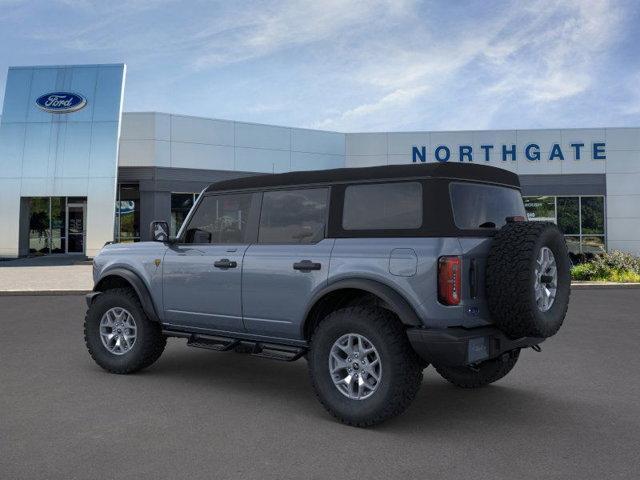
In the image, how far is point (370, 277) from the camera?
5.00 m

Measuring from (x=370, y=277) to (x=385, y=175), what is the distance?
0.86 metres

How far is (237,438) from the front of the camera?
468 cm

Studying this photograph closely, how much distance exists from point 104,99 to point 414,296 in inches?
1075

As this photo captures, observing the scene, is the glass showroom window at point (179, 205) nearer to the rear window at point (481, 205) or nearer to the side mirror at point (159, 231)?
the side mirror at point (159, 231)

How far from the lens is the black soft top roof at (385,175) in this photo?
16.7 feet

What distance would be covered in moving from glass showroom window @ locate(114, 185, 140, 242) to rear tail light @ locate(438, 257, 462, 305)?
27.6m

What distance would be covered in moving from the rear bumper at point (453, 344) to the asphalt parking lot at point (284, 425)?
23.0 inches

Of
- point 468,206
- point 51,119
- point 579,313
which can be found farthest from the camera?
point 51,119

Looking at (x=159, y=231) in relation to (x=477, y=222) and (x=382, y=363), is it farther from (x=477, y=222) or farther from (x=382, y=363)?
(x=477, y=222)

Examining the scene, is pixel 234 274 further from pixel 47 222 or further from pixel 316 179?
pixel 47 222

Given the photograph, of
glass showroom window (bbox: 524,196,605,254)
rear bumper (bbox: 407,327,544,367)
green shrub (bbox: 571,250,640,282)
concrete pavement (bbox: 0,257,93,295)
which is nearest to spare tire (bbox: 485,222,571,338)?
rear bumper (bbox: 407,327,544,367)

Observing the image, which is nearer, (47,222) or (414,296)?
(414,296)

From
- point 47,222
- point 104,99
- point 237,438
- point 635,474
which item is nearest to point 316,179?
point 237,438

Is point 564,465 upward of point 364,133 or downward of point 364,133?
downward
